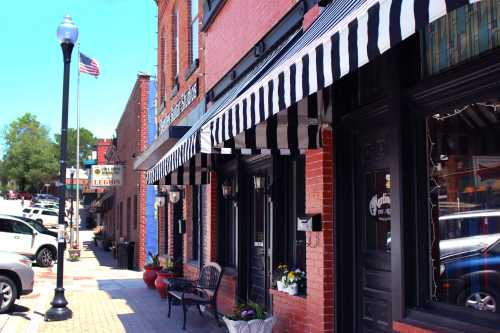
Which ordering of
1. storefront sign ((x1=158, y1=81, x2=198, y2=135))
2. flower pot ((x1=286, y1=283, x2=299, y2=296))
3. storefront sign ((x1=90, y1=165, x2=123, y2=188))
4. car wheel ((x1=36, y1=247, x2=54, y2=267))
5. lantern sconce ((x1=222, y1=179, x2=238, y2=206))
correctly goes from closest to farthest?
flower pot ((x1=286, y1=283, x2=299, y2=296)) < lantern sconce ((x1=222, y1=179, x2=238, y2=206)) < storefront sign ((x1=158, y1=81, x2=198, y2=135)) < car wheel ((x1=36, y1=247, x2=54, y2=267)) < storefront sign ((x1=90, y1=165, x2=123, y2=188))

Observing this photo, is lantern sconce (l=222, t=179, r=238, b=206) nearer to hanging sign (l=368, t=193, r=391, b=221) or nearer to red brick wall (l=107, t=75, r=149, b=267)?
hanging sign (l=368, t=193, r=391, b=221)

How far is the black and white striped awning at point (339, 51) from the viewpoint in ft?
8.99

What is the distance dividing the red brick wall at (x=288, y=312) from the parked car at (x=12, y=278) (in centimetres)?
615

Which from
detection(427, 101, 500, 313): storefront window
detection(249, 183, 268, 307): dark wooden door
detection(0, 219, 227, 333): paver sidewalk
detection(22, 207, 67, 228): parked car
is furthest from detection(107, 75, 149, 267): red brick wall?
detection(427, 101, 500, 313): storefront window

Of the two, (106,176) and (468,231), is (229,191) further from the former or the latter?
(106,176)

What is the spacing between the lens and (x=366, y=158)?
5.93 meters

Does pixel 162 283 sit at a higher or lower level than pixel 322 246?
lower

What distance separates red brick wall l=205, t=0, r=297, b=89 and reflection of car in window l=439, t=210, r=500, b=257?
3.95 m

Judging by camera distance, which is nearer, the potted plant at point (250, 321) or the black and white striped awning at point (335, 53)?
the black and white striped awning at point (335, 53)

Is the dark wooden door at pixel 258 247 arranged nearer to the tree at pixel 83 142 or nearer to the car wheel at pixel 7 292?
the car wheel at pixel 7 292

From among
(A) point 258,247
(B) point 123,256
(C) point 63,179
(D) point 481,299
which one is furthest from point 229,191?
(B) point 123,256

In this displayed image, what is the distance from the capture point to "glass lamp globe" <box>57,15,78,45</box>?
1106 cm

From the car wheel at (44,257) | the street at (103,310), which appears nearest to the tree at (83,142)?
the car wheel at (44,257)

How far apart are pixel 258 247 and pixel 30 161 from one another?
91227mm
